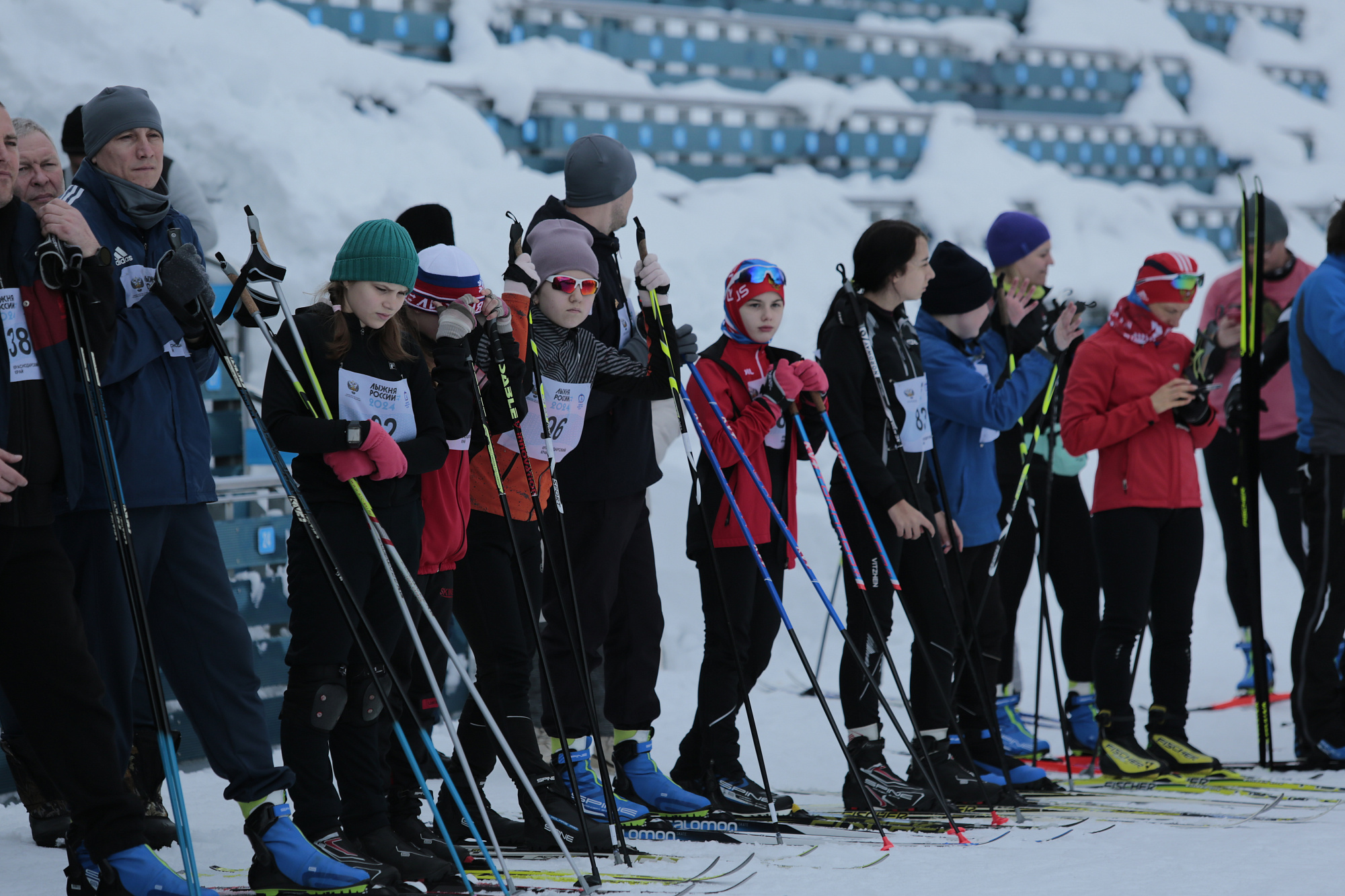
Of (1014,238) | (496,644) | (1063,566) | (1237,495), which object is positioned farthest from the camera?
(1237,495)

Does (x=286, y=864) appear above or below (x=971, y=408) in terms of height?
below

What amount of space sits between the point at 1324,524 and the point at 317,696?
3288 mm

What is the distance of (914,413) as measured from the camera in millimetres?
3717

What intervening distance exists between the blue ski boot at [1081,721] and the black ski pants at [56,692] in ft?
10.4

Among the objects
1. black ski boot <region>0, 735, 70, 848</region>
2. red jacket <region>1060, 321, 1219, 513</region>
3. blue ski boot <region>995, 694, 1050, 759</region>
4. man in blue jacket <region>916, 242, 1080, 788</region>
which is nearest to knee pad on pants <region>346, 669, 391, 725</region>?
black ski boot <region>0, 735, 70, 848</region>

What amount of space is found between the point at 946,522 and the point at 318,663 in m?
1.95

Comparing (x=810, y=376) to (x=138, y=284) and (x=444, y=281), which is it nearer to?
(x=444, y=281)

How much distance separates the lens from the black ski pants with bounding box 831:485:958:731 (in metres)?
3.64

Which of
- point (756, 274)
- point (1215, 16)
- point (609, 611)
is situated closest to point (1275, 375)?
point (756, 274)

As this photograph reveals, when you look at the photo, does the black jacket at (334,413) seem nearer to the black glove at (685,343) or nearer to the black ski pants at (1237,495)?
the black glove at (685,343)

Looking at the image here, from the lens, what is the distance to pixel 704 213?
466 inches

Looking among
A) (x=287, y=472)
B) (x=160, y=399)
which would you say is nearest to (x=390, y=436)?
(x=287, y=472)

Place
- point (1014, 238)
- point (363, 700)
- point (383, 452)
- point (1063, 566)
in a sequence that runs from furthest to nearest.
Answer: point (1063, 566), point (1014, 238), point (363, 700), point (383, 452)

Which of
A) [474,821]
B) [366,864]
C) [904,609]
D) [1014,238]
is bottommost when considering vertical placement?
[474,821]
